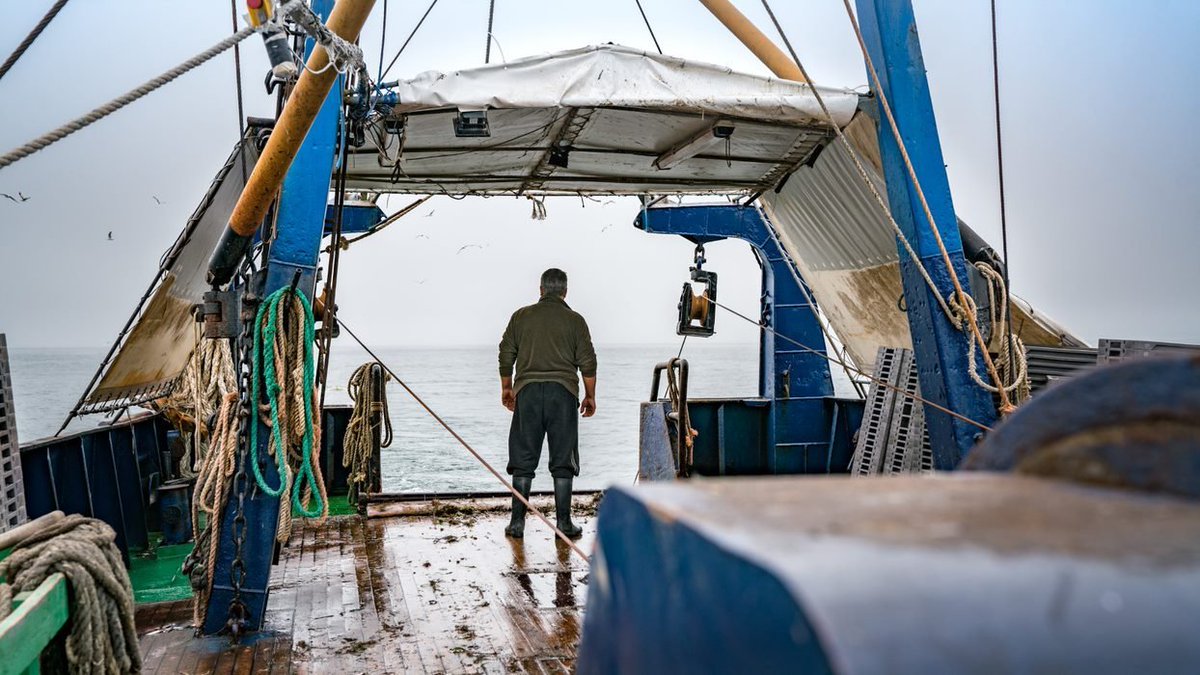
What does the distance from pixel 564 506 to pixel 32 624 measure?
452 centimetres

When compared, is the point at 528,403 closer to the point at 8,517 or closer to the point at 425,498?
the point at 425,498

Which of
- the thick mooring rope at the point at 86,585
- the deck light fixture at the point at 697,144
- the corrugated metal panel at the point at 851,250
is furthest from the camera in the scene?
the corrugated metal panel at the point at 851,250

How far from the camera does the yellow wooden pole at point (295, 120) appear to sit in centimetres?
323

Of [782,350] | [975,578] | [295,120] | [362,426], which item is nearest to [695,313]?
[782,350]

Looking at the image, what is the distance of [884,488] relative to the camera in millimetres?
881

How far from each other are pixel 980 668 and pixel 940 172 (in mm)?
4953

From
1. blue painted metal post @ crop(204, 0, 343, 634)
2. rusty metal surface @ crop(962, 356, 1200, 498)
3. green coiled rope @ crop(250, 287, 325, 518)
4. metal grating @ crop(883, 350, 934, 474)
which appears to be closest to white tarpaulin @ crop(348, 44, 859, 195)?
blue painted metal post @ crop(204, 0, 343, 634)

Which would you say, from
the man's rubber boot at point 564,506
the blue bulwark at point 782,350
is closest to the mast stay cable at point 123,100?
the man's rubber boot at point 564,506

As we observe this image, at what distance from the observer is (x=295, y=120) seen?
11.4 ft

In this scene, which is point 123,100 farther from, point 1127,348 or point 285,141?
point 1127,348

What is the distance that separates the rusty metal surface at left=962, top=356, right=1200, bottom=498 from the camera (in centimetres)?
83

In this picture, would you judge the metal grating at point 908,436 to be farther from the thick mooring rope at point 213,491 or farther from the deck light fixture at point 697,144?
the thick mooring rope at point 213,491

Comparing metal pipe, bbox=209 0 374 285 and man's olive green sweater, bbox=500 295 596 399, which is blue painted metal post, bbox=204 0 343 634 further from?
man's olive green sweater, bbox=500 295 596 399

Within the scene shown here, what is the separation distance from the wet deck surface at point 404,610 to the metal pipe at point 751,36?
12.0ft
